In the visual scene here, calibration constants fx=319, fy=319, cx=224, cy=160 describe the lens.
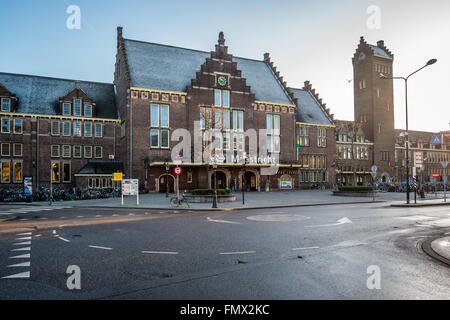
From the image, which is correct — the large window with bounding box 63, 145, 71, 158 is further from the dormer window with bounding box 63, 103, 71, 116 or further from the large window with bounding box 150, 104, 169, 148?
the large window with bounding box 150, 104, 169, 148

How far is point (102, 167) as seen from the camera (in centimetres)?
4022

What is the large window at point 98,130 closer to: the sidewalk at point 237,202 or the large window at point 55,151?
the large window at point 55,151

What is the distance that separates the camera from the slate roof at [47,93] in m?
40.4

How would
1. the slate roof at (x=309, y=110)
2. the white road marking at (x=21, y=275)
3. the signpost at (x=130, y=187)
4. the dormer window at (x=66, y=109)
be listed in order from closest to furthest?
the white road marking at (x=21, y=275) < the signpost at (x=130, y=187) < the dormer window at (x=66, y=109) < the slate roof at (x=309, y=110)

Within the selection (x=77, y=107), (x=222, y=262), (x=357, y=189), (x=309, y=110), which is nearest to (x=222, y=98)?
(x=77, y=107)

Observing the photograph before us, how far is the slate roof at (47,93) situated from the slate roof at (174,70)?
275 inches

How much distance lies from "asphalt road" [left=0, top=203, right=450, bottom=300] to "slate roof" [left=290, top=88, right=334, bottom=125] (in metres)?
43.8

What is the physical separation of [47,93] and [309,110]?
41.5 metres

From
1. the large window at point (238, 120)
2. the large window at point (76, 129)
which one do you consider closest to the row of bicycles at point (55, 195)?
the large window at point (76, 129)

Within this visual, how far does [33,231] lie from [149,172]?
27718 millimetres

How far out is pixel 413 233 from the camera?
11.8m

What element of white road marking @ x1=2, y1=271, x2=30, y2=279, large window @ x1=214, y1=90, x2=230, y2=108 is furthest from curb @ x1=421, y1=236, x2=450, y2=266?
large window @ x1=214, y1=90, x2=230, y2=108

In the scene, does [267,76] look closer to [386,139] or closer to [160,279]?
[386,139]

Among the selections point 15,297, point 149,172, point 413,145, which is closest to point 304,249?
point 15,297
